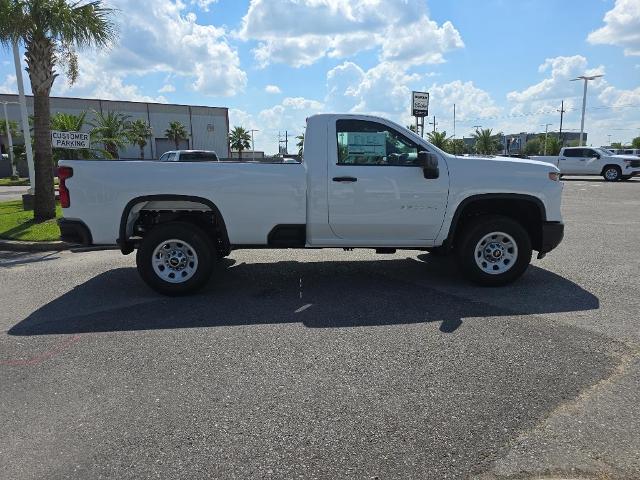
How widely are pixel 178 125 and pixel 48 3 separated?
61527mm

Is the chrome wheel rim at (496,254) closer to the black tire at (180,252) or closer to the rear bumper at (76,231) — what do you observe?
the black tire at (180,252)

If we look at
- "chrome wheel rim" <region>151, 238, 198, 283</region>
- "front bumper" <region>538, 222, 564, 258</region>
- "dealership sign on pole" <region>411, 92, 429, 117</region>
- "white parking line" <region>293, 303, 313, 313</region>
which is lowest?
"white parking line" <region>293, 303, 313, 313</region>

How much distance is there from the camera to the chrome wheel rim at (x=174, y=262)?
5.76 metres

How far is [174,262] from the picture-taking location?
579 cm

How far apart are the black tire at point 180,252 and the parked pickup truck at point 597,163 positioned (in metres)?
26.2

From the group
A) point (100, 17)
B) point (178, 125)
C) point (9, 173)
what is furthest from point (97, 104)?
point (100, 17)

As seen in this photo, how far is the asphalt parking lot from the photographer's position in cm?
271

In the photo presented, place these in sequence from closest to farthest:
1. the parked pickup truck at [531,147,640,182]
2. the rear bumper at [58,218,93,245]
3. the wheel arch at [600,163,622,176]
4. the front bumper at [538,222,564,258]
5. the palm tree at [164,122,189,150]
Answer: the rear bumper at [58,218,93,245], the front bumper at [538,222,564,258], the parked pickup truck at [531,147,640,182], the wheel arch at [600,163,622,176], the palm tree at [164,122,189,150]

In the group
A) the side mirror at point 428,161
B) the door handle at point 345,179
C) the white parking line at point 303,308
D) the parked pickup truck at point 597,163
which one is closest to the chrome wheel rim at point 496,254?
the side mirror at point 428,161

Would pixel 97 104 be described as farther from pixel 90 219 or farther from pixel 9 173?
pixel 90 219

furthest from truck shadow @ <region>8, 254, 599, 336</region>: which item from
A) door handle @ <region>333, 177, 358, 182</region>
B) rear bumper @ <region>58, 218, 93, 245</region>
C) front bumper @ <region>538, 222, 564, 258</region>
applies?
door handle @ <region>333, 177, 358, 182</region>

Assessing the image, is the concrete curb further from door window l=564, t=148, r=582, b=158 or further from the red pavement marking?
door window l=564, t=148, r=582, b=158

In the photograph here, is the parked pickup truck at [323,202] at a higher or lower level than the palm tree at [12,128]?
lower

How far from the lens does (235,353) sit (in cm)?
412
